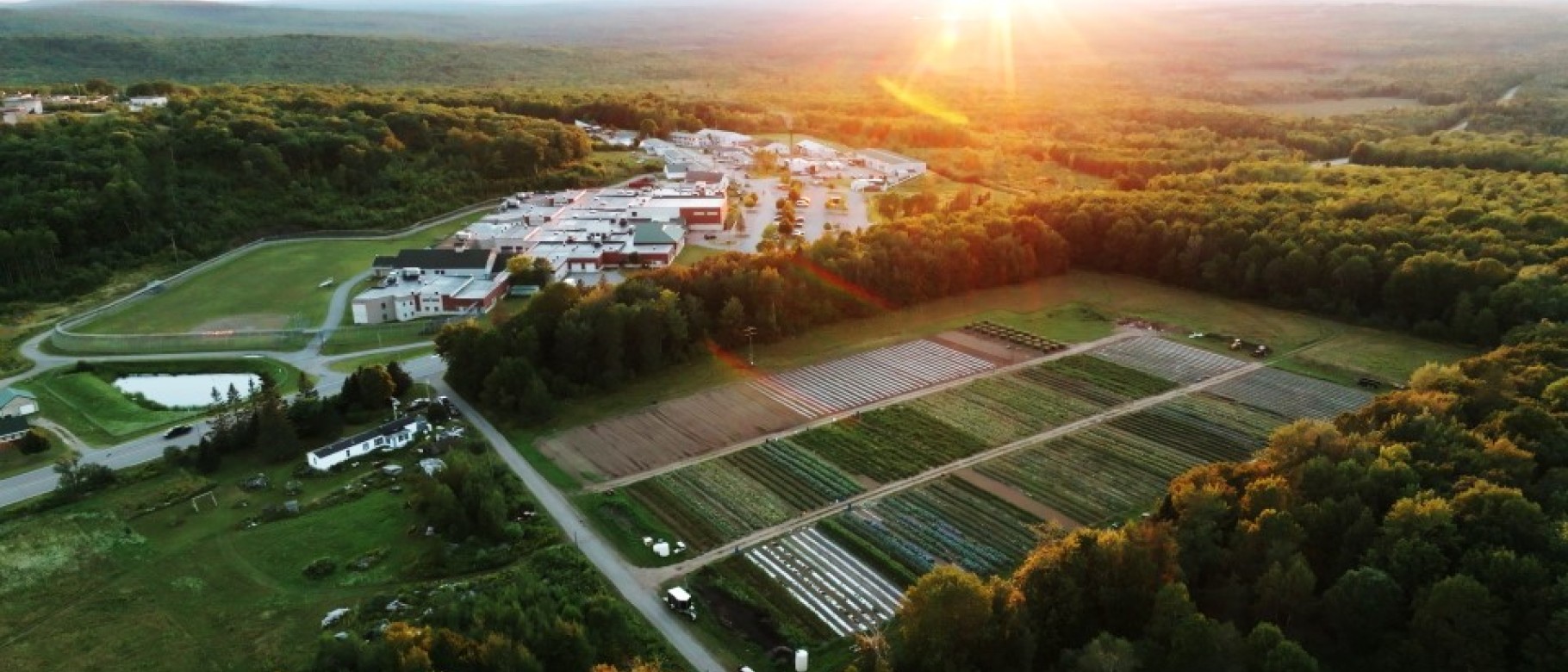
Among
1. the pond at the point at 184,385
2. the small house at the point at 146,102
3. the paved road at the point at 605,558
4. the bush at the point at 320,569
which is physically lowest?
the pond at the point at 184,385

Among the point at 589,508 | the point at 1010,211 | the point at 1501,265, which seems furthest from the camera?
the point at 1010,211

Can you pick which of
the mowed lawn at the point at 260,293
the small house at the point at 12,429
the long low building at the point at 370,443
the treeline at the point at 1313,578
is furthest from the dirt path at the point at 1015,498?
the mowed lawn at the point at 260,293

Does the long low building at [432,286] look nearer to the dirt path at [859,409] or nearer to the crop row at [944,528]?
the dirt path at [859,409]

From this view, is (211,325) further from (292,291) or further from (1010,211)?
(1010,211)

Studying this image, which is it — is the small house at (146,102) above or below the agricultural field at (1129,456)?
above

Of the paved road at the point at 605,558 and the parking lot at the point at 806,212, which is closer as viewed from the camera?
the paved road at the point at 605,558

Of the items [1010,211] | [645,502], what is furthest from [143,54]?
[645,502]

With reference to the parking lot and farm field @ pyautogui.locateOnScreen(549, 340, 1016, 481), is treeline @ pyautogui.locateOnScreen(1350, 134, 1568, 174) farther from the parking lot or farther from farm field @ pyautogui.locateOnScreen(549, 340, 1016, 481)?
farm field @ pyautogui.locateOnScreen(549, 340, 1016, 481)

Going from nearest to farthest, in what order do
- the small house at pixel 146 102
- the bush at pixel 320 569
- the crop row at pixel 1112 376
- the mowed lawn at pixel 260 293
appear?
the bush at pixel 320 569
the crop row at pixel 1112 376
the mowed lawn at pixel 260 293
the small house at pixel 146 102
